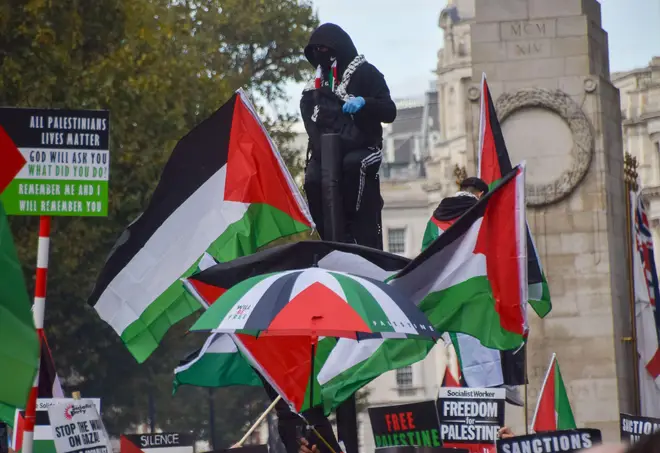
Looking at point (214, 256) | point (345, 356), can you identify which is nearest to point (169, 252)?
point (214, 256)

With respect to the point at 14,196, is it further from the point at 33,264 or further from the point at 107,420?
the point at 107,420

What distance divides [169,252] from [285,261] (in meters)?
1.88

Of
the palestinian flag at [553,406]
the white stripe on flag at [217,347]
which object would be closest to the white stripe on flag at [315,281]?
the white stripe on flag at [217,347]

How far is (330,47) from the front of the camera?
14.7 meters

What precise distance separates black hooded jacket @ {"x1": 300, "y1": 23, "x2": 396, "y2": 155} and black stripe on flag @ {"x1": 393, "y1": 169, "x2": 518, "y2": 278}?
1369mm

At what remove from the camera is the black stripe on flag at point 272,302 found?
39.1 feet

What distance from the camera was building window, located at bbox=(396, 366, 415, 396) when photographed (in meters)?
124

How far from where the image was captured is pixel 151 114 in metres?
37.2

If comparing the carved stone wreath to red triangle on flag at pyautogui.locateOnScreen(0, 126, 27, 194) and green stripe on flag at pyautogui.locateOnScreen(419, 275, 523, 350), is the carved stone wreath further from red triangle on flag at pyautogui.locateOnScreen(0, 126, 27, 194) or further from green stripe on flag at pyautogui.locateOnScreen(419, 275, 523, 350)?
red triangle on flag at pyautogui.locateOnScreen(0, 126, 27, 194)

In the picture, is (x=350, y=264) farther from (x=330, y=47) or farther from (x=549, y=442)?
(x=549, y=442)

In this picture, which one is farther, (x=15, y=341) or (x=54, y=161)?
(x=54, y=161)

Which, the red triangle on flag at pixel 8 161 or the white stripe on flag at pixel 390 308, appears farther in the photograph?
the red triangle on flag at pixel 8 161

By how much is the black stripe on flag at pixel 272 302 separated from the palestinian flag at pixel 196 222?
3017 mm

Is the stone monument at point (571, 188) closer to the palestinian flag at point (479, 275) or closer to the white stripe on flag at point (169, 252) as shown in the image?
the white stripe on flag at point (169, 252)
